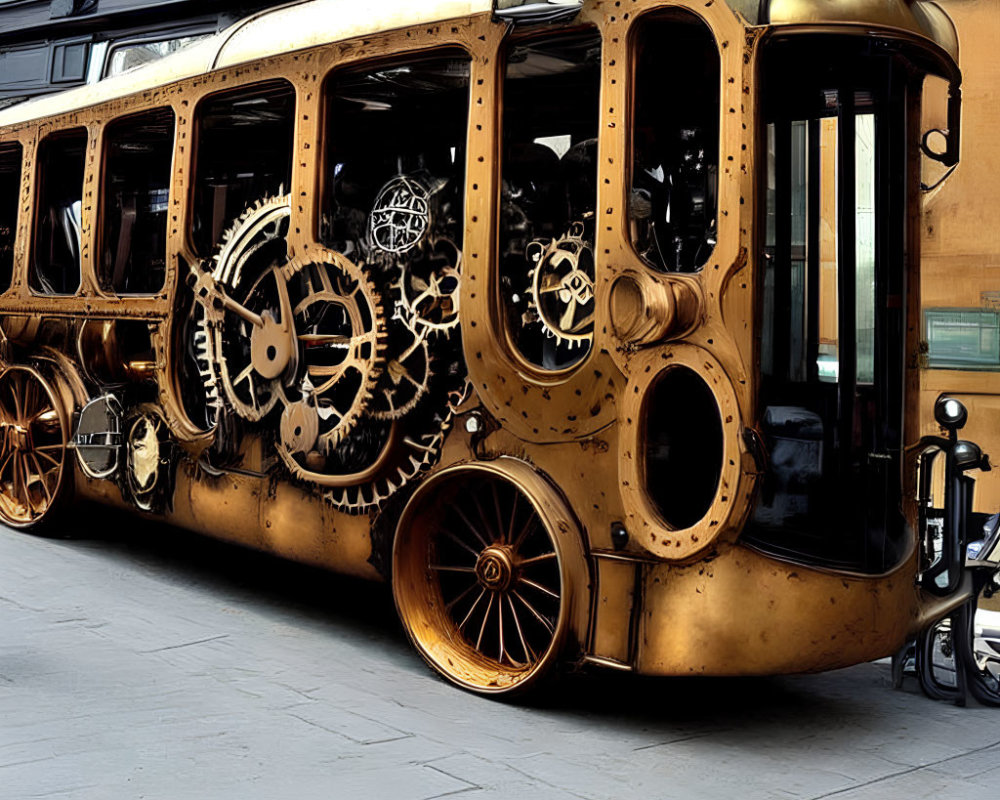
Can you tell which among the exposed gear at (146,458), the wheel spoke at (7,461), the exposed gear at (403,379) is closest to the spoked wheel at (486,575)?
the exposed gear at (403,379)

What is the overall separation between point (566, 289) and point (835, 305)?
95 cm

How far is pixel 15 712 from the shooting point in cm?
479

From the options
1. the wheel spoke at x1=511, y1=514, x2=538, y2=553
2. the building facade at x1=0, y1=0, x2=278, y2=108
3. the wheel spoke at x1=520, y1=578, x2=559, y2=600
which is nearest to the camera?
the wheel spoke at x1=520, y1=578, x2=559, y2=600

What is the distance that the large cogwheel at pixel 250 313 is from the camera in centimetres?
599

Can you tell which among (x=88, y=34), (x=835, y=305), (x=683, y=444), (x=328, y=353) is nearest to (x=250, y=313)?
(x=328, y=353)

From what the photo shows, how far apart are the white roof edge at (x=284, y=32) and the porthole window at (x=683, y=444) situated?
5.41ft

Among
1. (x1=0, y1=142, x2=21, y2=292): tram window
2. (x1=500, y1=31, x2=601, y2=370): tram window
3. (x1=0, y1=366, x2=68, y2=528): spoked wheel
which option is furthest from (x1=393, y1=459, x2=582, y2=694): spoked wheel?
(x1=0, y1=142, x2=21, y2=292): tram window

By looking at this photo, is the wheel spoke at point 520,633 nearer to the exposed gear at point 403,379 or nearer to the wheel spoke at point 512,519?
the wheel spoke at point 512,519

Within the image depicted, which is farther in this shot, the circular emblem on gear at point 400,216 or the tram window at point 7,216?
the tram window at point 7,216

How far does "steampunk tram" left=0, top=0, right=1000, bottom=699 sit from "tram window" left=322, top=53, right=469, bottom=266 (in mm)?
14

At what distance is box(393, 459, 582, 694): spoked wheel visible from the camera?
4914mm

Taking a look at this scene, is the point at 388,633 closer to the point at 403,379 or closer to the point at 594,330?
the point at 403,379

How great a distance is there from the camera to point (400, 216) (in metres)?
5.52

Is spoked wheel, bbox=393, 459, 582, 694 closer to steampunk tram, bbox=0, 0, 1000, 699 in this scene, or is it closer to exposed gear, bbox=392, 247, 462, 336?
steampunk tram, bbox=0, 0, 1000, 699
